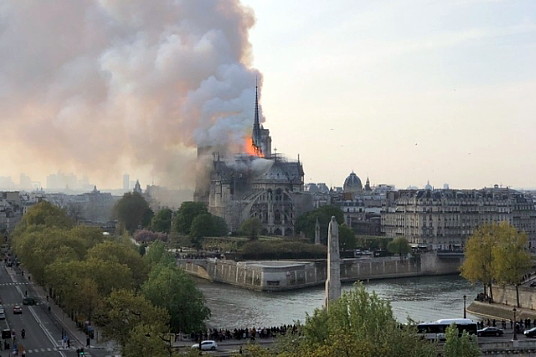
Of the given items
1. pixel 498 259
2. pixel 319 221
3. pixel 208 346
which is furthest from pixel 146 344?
pixel 319 221

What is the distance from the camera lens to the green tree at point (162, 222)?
11969cm

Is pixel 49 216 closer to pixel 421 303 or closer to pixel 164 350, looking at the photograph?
pixel 421 303

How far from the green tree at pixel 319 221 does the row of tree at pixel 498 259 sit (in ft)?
155

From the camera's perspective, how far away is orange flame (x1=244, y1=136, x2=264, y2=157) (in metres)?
140

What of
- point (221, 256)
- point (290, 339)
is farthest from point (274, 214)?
point (290, 339)

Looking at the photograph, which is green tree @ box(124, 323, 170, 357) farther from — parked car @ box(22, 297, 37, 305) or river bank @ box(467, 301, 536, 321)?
river bank @ box(467, 301, 536, 321)

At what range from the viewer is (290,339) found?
1210 inches

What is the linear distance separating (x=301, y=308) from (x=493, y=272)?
43.4ft

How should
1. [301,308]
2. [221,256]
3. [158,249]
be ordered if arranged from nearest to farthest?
[301,308] → [158,249] → [221,256]

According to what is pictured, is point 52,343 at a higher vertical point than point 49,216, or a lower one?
lower

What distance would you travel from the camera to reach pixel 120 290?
38.4 meters

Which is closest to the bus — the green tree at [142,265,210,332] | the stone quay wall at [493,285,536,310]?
the green tree at [142,265,210,332]

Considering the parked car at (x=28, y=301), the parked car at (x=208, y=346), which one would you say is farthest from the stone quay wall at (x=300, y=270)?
Answer: the parked car at (x=208, y=346)

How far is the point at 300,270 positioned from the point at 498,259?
24.9m
